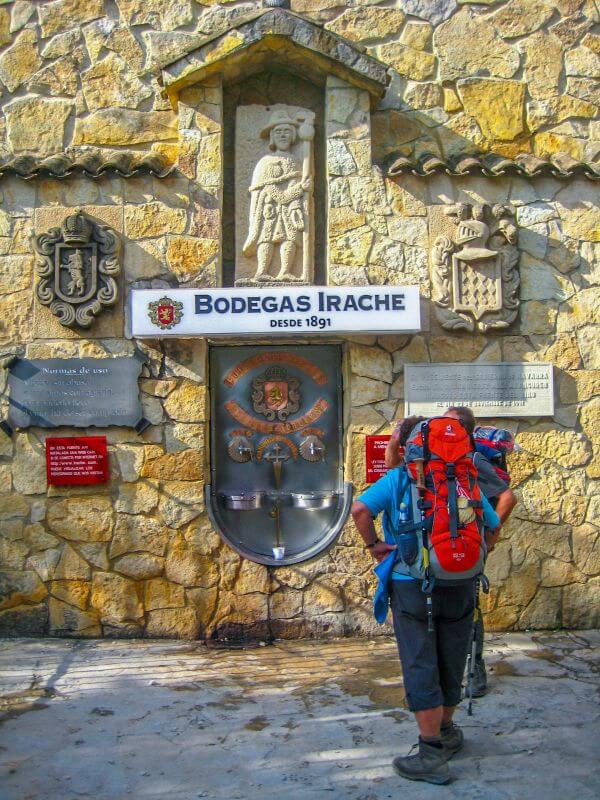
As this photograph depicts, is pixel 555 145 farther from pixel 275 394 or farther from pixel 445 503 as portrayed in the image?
pixel 445 503

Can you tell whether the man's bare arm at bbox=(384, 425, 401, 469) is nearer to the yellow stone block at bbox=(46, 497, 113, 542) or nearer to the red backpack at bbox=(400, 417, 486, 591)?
the red backpack at bbox=(400, 417, 486, 591)

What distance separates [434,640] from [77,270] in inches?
→ 145

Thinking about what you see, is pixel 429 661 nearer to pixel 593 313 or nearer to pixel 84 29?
pixel 593 313

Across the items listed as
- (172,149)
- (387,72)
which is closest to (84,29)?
(172,149)

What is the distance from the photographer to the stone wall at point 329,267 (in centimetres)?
586

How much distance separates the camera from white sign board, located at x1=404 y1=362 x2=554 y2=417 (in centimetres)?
593

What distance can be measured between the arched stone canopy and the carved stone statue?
1.38ft

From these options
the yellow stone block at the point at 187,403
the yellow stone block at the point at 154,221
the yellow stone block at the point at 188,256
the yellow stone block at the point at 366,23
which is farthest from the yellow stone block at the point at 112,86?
the yellow stone block at the point at 187,403

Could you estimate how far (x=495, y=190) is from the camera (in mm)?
6113

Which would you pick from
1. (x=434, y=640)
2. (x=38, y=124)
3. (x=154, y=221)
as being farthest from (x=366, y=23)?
(x=434, y=640)

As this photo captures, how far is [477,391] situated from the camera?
5.95 m

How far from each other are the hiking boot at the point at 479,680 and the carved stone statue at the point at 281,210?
2822mm

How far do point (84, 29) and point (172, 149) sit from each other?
1149 mm

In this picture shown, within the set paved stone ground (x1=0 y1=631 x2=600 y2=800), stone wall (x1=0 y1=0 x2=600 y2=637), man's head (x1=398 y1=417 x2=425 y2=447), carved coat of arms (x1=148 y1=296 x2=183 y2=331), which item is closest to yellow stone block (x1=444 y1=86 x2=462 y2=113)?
stone wall (x1=0 y1=0 x2=600 y2=637)
